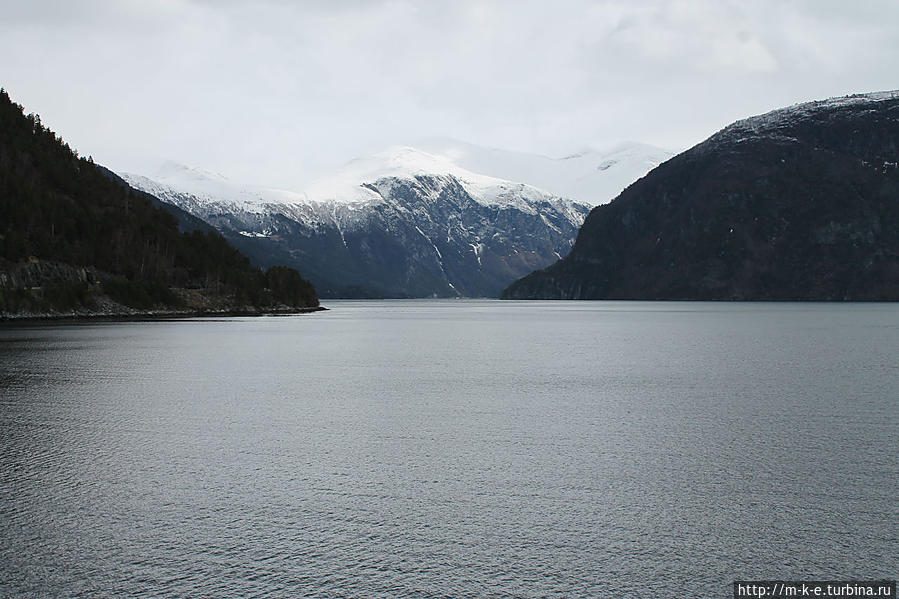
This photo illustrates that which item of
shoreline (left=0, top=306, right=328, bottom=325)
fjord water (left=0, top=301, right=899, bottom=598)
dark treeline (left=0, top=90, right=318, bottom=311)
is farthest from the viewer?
dark treeline (left=0, top=90, right=318, bottom=311)

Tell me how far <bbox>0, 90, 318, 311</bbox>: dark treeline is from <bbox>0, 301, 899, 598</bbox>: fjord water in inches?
4086

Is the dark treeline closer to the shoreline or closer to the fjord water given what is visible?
the shoreline

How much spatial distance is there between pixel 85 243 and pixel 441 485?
158 meters

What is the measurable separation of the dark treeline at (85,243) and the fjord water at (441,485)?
103787 mm

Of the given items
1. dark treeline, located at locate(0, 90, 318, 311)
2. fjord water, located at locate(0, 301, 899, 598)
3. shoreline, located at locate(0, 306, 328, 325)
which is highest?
dark treeline, located at locate(0, 90, 318, 311)

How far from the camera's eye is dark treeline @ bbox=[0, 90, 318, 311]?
459 feet

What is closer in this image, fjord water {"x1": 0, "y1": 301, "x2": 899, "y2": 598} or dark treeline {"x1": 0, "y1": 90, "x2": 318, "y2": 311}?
fjord water {"x1": 0, "y1": 301, "x2": 899, "y2": 598}

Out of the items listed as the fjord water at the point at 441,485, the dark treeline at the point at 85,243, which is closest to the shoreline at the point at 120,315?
the dark treeline at the point at 85,243

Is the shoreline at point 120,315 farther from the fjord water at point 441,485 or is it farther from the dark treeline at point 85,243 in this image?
the fjord water at point 441,485

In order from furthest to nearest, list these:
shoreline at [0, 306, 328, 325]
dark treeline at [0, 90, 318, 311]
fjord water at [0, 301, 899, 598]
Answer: dark treeline at [0, 90, 318, 311], shoreline at [0, 306, 328, 325], fjord water at [0, 301, 899, 598]

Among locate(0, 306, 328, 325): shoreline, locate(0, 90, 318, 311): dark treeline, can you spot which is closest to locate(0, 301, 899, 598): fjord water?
locate(0, 306, 328, 325): shoreline

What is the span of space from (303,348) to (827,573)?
64.7 metres

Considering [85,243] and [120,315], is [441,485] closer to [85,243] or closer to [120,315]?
[120,315]

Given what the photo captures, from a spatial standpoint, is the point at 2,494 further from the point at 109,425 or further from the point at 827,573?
→ the point at 827,573
